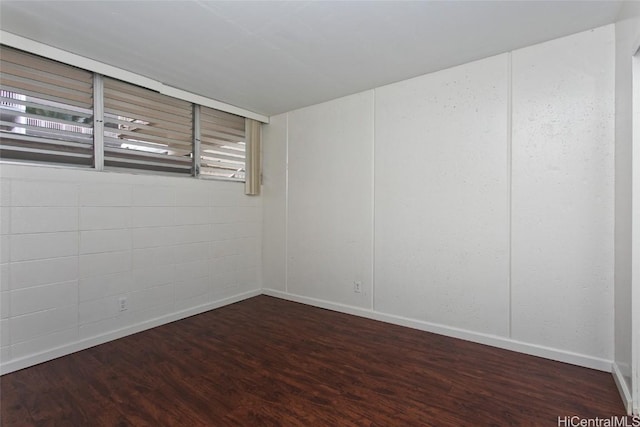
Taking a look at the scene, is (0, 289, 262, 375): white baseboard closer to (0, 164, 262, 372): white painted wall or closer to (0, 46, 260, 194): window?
(0, 164, 262, 372): white painted wall

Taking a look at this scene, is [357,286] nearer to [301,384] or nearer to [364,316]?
[364,316]

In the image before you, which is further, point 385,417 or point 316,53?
point 316,53

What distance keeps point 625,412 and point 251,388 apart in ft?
Answer: 7.72

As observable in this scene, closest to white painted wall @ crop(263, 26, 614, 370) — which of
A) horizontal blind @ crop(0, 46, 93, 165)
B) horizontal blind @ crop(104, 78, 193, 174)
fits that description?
horizontal blind @ crop(104, 78, 193, 174)

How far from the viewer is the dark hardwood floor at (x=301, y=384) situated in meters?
1.87

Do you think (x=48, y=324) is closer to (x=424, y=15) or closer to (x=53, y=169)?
(x=53, y=169)

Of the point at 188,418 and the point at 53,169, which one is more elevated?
the point at 53,169

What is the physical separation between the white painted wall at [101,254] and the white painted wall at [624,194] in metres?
3.86

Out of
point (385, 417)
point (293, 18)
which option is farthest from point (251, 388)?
point (293, 18)

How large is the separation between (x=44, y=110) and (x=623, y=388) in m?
4.80

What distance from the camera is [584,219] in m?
2.42

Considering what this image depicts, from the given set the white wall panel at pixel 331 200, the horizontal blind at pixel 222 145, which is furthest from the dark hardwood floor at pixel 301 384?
the horizontal blind at pixel 222 145

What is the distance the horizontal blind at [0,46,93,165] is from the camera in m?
2.45

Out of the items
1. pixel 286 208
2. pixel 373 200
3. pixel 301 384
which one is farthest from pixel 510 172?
pixel 286 208
